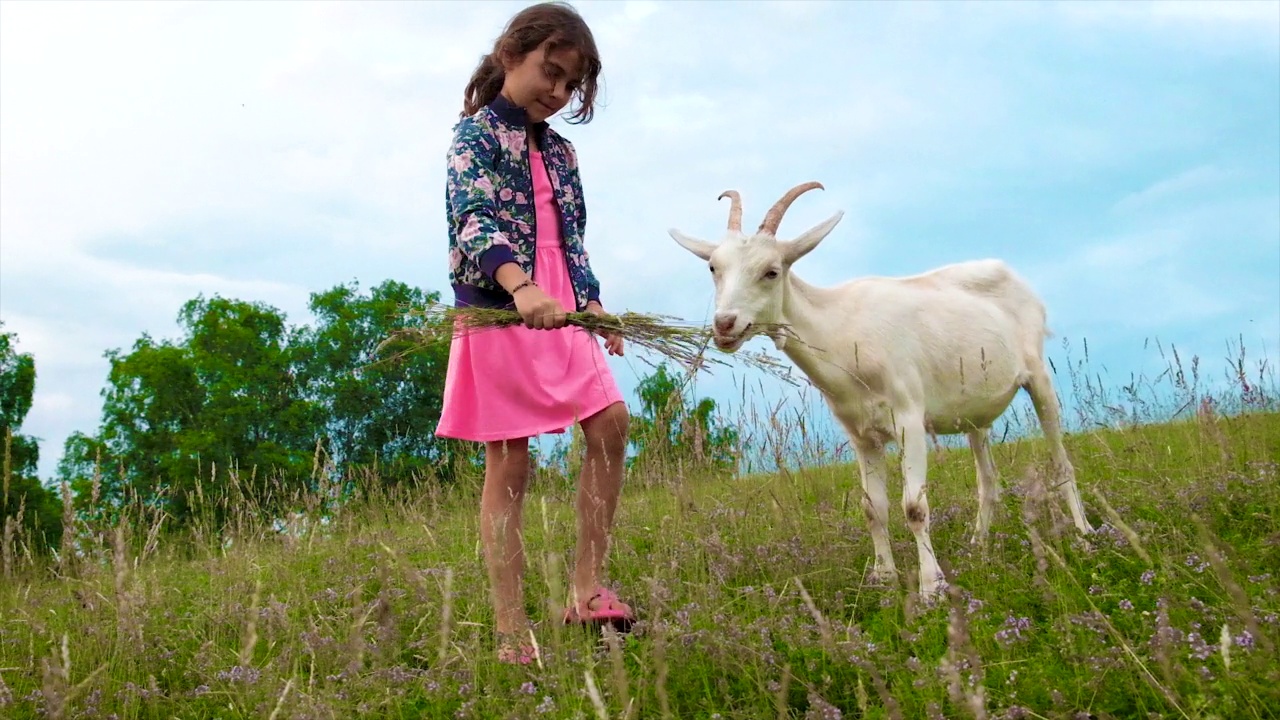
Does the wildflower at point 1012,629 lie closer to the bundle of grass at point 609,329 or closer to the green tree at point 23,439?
the bundle of grass at point 609,329

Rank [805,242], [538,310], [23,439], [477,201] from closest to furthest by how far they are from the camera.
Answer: [538,310] < [477,201] < [805,242] < [23,439]

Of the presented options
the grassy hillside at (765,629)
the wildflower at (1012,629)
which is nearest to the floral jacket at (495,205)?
the grassy hillside at (765,629)

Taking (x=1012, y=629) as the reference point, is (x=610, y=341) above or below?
above

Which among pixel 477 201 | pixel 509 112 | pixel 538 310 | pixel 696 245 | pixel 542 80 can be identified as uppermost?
pixel 542 80

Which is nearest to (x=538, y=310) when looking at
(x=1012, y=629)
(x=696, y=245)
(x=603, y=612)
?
(x=603, y=612)

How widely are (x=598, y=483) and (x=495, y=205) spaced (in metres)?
1.21

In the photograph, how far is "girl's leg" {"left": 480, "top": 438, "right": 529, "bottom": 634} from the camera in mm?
4031

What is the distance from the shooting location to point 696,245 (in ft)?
16.9

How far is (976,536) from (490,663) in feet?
8.87

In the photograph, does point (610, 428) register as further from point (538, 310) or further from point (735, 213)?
point (735, 213)

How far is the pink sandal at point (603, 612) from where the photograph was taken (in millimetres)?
4254

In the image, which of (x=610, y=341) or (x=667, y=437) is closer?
(x=610, y=341)

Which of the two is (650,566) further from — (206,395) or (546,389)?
(206,395)

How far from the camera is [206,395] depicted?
20.8 metres
